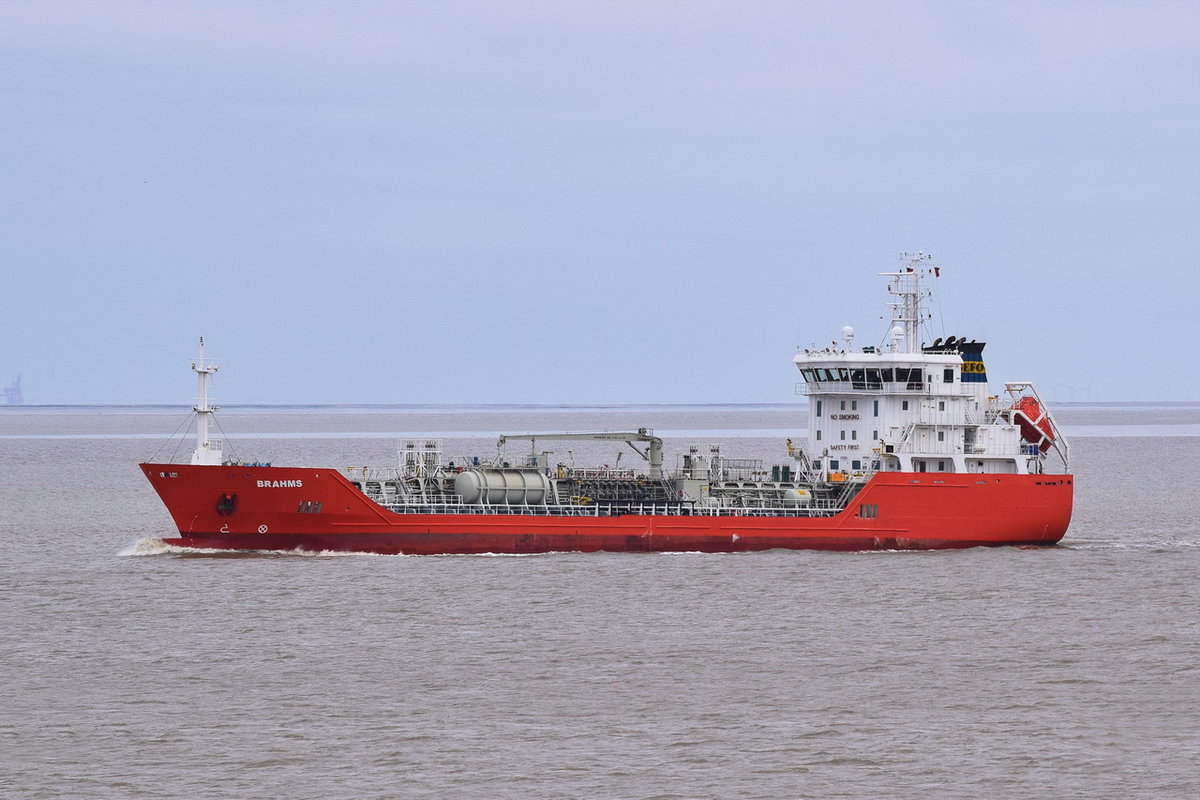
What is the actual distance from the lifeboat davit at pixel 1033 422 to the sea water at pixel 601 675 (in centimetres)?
393

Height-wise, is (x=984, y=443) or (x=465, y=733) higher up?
(x=984, y=443)

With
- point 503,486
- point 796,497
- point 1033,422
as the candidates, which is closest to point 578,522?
point 503,486

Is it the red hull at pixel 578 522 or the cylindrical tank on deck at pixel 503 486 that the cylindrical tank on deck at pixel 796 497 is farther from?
the cylindrical tank on deck at pixel 503 486

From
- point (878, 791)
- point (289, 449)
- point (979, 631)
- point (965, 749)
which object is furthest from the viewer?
point (289, 449)

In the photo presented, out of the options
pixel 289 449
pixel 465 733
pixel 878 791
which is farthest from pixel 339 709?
pixel 289 449

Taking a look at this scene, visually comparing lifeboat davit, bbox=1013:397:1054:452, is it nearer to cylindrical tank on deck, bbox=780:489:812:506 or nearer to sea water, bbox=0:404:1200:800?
sea water, bbox=0:404:1200:800

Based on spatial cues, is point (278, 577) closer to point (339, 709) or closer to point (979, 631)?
point (339, 709)

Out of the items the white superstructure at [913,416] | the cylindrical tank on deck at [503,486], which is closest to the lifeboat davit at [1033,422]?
the white superstructure at [913,416]

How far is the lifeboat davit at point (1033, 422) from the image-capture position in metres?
52.7

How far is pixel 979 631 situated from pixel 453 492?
59.2ft

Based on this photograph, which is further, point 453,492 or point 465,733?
point 453,492

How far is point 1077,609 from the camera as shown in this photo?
39.9 metres

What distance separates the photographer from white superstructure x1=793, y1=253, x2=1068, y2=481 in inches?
2020

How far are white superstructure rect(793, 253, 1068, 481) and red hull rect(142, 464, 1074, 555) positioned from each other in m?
1.32
